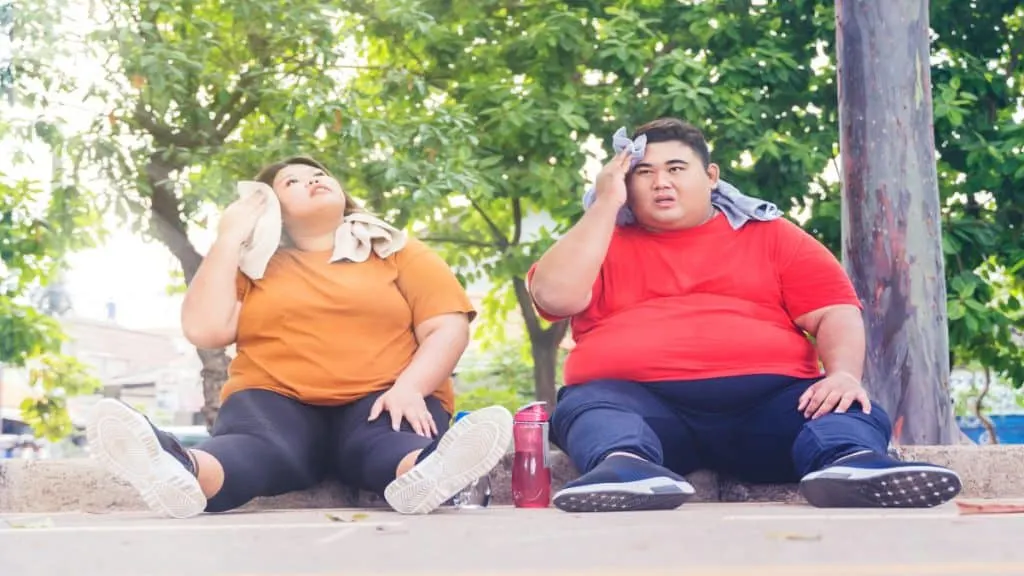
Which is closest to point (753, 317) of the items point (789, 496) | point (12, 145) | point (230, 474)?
point (789, 496)

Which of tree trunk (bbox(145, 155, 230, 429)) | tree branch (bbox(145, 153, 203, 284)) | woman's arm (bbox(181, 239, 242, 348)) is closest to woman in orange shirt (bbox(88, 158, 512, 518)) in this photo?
woman's arm (bbox(181, 239, 242, 348))

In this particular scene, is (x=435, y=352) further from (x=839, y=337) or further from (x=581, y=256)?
(x=839, y=337)

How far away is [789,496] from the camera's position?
4113 mm

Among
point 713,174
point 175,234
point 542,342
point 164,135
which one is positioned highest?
point 164,135

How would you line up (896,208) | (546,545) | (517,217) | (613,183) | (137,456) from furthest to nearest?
(517,217), (896,208), (613,183), (137,456), (546,545)

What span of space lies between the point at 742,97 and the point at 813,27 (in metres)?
0.71

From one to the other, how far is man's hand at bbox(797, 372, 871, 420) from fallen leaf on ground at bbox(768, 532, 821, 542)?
3.94 ft

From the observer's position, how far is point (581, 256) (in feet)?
13.1

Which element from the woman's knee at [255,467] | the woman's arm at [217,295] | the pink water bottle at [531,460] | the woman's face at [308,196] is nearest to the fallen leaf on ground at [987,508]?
the pink water bottle at [531,460]

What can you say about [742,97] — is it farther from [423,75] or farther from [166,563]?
[166,563]

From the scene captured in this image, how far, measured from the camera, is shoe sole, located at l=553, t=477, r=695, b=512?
3.33 meters

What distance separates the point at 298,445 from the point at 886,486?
5.40 feet

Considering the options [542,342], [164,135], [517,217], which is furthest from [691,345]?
[542,342]

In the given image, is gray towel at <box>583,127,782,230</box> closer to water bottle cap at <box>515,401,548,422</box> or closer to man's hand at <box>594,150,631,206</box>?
man's hand at <box>594,150,631,206</box>
